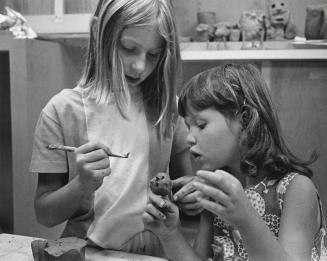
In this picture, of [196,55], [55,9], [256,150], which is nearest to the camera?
[256,150]

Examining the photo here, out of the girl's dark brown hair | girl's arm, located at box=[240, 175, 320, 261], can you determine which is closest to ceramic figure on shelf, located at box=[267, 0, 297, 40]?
the girl's dark brown hair

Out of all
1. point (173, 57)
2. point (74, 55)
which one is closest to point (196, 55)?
point (173, 57)

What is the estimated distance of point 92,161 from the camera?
483 mm

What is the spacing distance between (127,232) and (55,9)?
0.41 m

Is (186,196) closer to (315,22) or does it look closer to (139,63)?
(139,63)

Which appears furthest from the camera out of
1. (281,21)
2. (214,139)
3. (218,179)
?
(281,21)

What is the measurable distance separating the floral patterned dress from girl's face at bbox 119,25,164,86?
201mm

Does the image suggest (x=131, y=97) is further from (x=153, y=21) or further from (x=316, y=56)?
(x=316, y=56)

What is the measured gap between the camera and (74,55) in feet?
2.02

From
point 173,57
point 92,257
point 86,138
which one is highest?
point 173,57

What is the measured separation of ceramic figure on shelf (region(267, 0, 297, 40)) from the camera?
0.62 m

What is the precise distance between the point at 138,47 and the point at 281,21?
0.23 m

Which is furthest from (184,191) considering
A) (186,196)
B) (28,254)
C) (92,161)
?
(28,254)

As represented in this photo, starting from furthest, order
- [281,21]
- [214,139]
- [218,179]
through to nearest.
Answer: [281,21]
[214,139]
[218,179]
